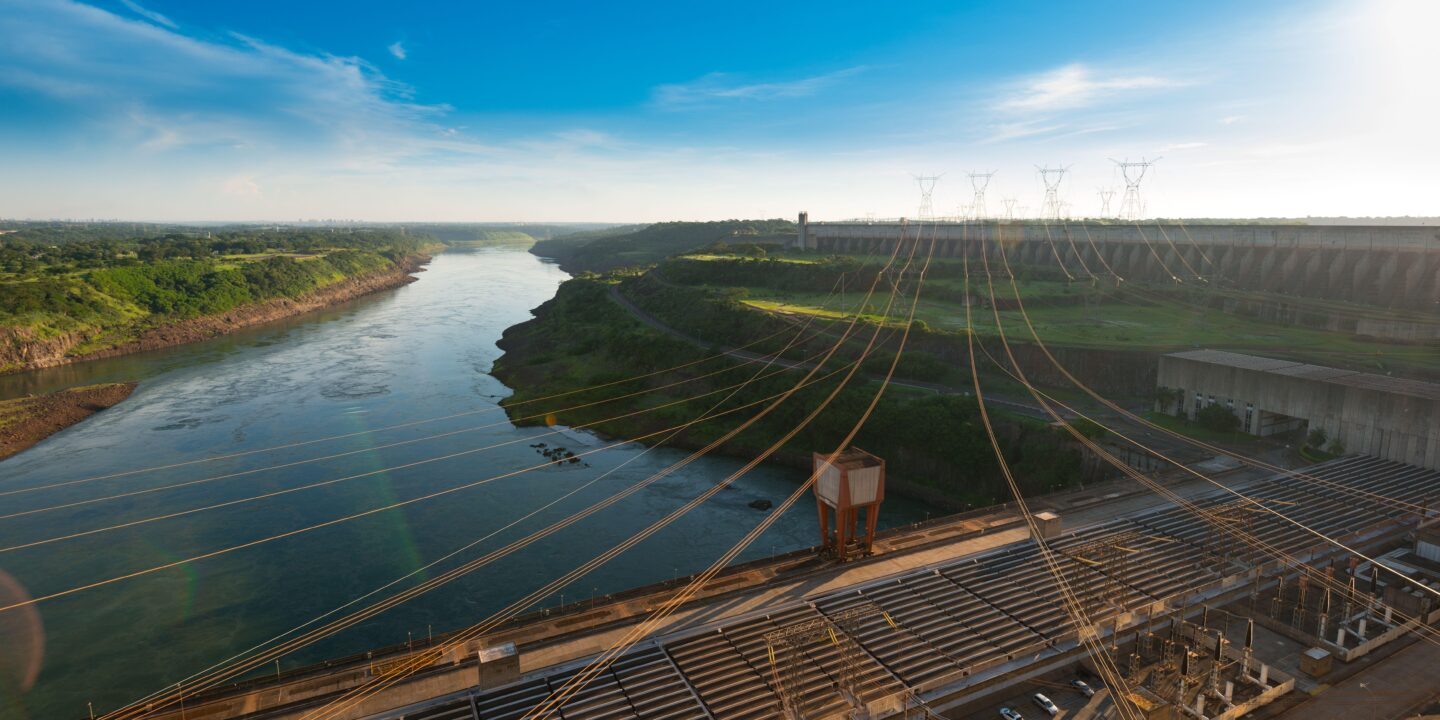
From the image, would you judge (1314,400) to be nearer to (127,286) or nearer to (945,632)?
(945,632)

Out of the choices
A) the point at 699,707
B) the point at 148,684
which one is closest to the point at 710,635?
the point at 699,707

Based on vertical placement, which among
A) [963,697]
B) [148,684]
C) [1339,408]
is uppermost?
[1339,408]

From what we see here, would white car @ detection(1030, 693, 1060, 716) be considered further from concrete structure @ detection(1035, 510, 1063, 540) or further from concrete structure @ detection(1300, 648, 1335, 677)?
concrete structure @ detection(1035, 510, 1063, 540)

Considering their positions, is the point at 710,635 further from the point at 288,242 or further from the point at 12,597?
the point at 288,242

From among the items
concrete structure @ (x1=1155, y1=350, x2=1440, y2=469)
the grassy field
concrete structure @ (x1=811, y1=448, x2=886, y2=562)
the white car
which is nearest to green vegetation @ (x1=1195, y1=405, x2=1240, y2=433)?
concrete structure @ (x1=1155, y1=350, x2=1440, y2=469)

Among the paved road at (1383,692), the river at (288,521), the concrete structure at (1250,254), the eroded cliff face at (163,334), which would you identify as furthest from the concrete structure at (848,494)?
the eroded cliff face at (163,334)

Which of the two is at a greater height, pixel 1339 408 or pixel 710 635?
pixel 1339 408
